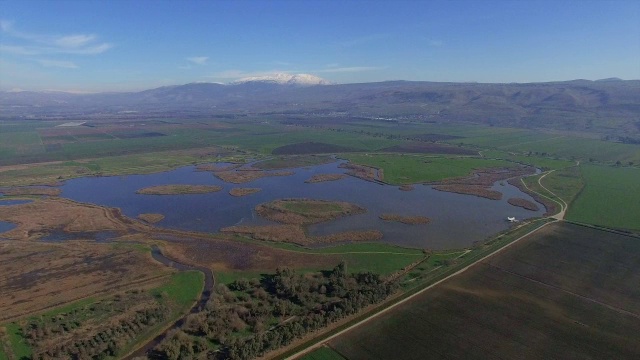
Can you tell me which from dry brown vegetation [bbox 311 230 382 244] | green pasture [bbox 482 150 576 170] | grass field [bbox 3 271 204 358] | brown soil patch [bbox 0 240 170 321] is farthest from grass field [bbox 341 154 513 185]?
grass field [bbox 3 271 204 358]

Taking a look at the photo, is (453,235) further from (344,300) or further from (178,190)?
(178,190)

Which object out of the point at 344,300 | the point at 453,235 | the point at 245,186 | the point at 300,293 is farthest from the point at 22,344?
the point at 245,186

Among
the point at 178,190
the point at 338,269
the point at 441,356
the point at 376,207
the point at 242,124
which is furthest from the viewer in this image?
the point at 242,124

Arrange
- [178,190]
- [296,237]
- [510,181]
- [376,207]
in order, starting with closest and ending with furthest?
[296,237] < [376,207] < [178,190] < [510,181]

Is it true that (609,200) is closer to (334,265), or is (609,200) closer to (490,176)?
(490,176)

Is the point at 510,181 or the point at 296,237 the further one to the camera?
the point at 510,181

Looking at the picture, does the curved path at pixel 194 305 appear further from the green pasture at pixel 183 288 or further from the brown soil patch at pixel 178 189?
the brown soil patch at pixel 178 189

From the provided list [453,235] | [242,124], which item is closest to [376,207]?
[453,235]

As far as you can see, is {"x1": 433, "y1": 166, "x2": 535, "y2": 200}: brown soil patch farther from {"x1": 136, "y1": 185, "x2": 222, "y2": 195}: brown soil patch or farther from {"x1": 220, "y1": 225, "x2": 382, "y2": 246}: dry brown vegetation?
{"x1": 136, "y1": 185, "x2": 222, "y2": 195}: brown soil patch
